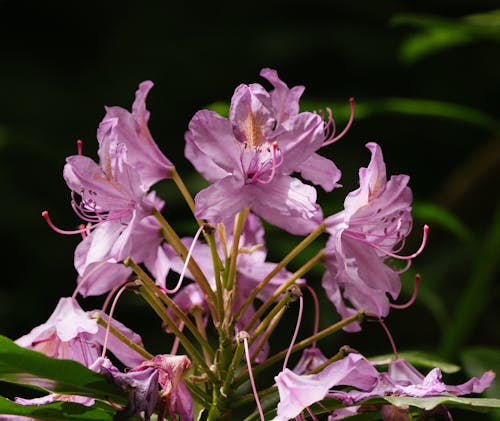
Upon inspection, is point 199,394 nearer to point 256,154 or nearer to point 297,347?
point 297,347

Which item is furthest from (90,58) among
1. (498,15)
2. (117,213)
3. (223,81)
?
(117,213)

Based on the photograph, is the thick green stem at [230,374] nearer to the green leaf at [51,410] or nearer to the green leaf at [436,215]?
the green leaf at [51,410]

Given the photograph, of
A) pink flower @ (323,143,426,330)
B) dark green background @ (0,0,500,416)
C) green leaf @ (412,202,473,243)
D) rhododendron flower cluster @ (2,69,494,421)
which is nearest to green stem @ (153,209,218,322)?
rhododendron flower cluster @ (2,69,494,421)

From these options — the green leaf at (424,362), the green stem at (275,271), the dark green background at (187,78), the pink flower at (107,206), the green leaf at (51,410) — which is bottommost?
the dark green background at (187,78)

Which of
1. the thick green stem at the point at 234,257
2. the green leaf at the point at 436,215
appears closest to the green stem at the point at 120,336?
the thick green stem at the point at 234,257

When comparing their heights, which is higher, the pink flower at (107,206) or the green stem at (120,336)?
the pink flower at (107,206)

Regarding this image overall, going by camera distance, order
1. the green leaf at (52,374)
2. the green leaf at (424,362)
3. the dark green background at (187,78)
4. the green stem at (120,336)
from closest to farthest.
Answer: the green leaf at (52,374) < the green stem at (120,336) < the green leaf at (424,362) < the dark green background at (187,78)

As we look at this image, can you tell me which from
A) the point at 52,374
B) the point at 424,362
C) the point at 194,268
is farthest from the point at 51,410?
the point at 424,362
